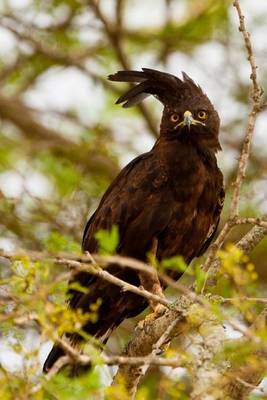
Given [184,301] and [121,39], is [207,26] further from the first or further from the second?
[184,301]

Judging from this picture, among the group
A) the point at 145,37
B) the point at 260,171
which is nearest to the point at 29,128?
the point at 145,37

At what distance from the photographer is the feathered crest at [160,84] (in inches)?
308

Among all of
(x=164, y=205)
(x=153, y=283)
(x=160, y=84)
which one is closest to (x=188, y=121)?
(x=160, y=84)

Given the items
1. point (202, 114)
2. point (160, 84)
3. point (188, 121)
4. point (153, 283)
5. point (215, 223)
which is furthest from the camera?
point (160, 84)

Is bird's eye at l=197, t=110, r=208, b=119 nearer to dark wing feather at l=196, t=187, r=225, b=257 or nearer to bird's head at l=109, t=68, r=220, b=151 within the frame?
bird's head at l=109, t=68, r=220, b=151

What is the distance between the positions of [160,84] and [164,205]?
3.88 ft

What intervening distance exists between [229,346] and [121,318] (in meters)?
3.69

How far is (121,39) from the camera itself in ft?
31.3

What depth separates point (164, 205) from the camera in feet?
23.5

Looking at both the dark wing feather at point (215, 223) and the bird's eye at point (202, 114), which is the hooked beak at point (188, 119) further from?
the dark wing feather at point (215, 223)

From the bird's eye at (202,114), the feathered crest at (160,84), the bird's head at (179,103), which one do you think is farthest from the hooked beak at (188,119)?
the feathered crest at (160,84)

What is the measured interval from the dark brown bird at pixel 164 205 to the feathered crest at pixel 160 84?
A: 5 cm

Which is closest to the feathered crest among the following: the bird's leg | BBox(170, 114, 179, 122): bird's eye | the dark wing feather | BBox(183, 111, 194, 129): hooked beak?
BBox(170, 114, 179, 122): bird's eye

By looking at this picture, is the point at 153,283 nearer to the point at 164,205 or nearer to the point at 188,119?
the point at 164,205
